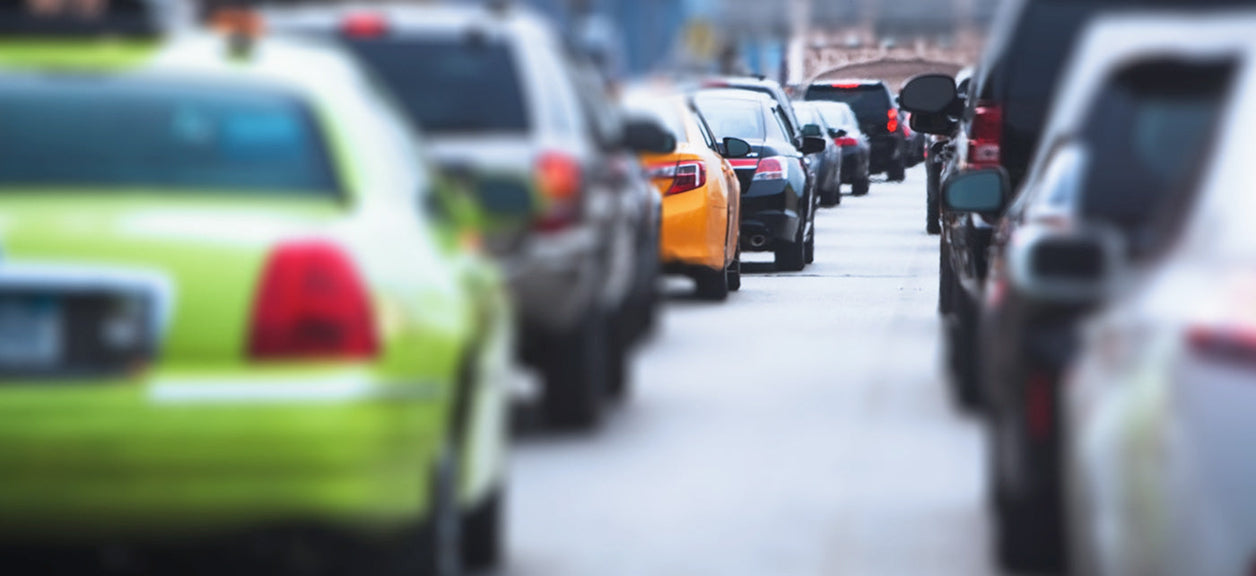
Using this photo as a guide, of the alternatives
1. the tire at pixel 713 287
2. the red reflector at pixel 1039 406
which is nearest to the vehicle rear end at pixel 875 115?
the tire at pixel 713 287

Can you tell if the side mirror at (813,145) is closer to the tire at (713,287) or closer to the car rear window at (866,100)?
the tire at (713,287)

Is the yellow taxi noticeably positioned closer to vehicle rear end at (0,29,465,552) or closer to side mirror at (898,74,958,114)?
side mirror at (898,74,958,114)

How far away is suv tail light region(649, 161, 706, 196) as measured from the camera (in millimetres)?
17625

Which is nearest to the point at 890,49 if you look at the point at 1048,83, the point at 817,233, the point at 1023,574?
the point at 817,233

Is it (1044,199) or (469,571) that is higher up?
(1044,199)

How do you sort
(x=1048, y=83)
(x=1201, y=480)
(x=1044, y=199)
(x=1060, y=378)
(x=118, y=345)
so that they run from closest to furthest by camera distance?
(x=1201, y=480)
(x=118, y=345)
(x=1060, y=378)
(x=1044, y=199)
(x=1048, y=83)

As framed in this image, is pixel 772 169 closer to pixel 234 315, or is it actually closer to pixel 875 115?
pixel 234 315

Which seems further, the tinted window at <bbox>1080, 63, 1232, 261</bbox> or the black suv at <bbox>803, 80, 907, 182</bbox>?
the black suv at <bbox>803, 80, 907, 182</bbox>

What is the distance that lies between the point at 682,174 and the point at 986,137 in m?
3.81

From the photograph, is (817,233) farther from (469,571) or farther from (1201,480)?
(1201,480)

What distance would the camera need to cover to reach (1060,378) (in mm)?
6711

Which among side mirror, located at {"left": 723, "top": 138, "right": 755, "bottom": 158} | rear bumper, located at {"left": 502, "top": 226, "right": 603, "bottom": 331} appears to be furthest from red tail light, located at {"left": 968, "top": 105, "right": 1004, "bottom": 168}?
side mirror, located at {"left": 723, "top": 138, "right": 755, "bottom": 158}

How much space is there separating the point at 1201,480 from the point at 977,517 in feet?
13.2

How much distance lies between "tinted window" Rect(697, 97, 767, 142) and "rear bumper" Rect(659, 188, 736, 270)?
197 inches
